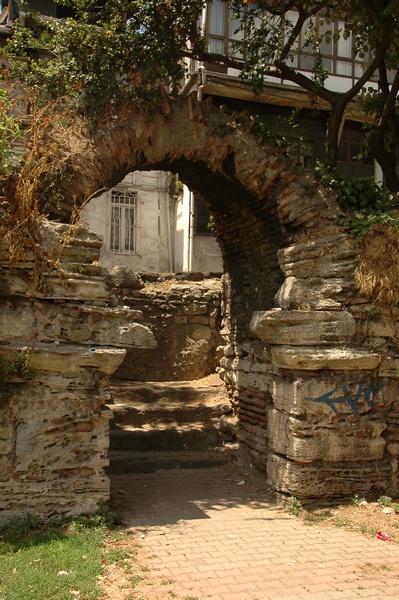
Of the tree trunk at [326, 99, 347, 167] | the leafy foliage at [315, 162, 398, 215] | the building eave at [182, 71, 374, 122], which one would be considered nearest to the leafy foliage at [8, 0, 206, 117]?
the leafy foliage at [315, 162, 398, 215]

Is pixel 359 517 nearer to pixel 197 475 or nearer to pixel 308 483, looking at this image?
pixel 308 483

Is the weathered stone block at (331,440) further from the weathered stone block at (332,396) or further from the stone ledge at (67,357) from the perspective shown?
the stone ledge at (67,357)

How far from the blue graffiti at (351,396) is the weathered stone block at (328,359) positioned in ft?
0.64

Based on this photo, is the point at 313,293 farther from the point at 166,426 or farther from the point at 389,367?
the point at 166,426

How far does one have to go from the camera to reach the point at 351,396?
19.6 feet

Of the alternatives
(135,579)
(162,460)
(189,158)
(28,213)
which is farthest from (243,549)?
(189,158)

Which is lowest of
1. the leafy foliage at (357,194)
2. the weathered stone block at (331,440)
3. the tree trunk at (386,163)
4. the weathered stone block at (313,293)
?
the weathered stone block at (331,440)

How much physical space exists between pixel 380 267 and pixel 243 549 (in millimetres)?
3219

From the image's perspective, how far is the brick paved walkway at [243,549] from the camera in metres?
4.09

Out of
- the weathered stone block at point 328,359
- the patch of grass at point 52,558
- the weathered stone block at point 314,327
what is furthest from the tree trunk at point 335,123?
the patch of grass at point 52,558

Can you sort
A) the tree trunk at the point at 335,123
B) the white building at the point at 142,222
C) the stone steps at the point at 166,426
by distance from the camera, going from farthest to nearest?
the white building at the point at 142,222
the tree trunk at the point at 335,123
the stone steps at the point at 166,426

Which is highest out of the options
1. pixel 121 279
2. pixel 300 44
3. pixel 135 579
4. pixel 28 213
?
pixel 300 44

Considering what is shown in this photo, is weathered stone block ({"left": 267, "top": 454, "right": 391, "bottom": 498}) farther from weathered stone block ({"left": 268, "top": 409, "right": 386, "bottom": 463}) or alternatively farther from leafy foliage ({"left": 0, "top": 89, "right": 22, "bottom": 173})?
leafy foliage ({"left": 0, "top": 89, "right": 22, "bottom": 173})

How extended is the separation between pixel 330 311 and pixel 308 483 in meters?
1.83
